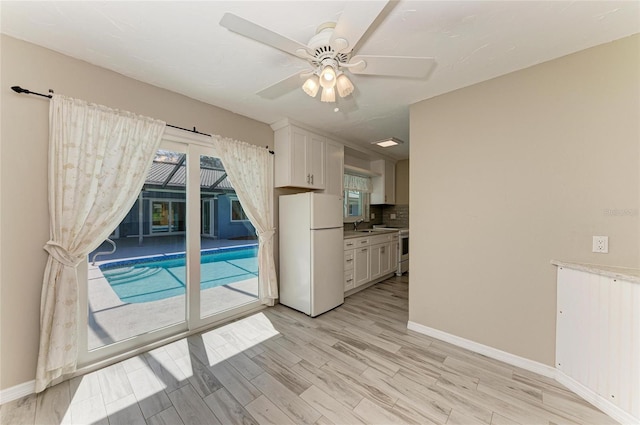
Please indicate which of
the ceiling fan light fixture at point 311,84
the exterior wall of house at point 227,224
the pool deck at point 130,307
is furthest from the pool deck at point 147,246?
the ceiling fan light fixture at point 311,84

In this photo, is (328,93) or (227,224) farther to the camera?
(227,224)

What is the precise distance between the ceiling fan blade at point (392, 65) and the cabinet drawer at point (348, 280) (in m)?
2.78

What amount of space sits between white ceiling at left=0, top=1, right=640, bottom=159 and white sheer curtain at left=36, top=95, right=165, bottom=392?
1.22 feet

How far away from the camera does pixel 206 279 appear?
2.84 m

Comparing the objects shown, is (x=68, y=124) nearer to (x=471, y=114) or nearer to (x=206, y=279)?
(x=206, y=279)

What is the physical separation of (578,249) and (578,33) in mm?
1531

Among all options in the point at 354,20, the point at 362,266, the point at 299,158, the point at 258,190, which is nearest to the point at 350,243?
the point at 362,266

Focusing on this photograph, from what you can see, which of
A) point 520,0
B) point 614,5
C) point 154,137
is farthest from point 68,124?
point 614,5

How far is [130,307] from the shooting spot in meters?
2.34

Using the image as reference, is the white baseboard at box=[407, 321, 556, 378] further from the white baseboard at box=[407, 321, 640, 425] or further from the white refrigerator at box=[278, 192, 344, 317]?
the white refrigerator at box=[278, 192, 344, 317]

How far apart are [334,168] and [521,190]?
2.42 m

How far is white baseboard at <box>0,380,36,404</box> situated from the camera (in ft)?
5.32

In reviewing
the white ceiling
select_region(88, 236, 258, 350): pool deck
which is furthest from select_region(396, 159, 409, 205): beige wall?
select_region(88, 236, 258, 350): pool deck

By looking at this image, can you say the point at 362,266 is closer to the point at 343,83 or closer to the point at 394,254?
the point at 394,254
